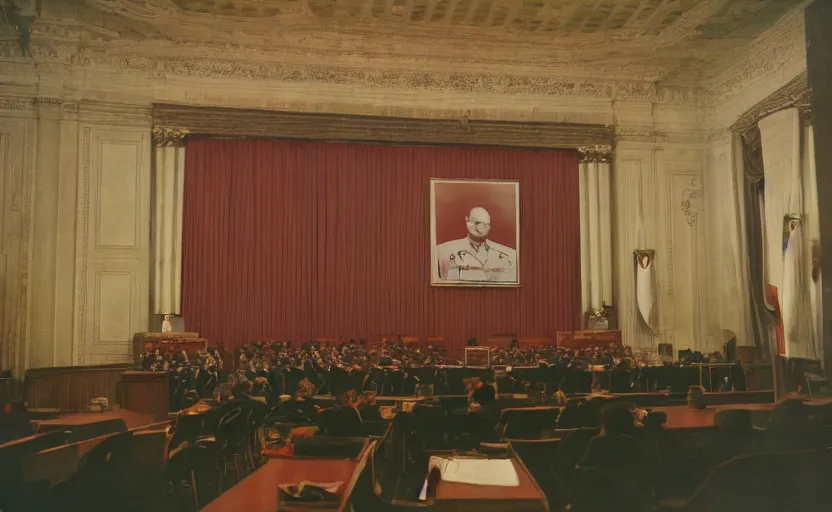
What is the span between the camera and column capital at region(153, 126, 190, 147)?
17781 mm

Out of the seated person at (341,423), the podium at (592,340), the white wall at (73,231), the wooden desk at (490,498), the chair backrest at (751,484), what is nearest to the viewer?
the wooden desk at (490,498)

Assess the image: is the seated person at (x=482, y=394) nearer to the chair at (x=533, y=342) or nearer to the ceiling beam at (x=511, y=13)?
the chair at (x=533, y=342)

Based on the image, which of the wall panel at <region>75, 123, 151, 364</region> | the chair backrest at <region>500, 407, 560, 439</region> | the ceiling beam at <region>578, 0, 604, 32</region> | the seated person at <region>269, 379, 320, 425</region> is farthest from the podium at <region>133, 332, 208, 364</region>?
the ceiling beam at <region>578, 0, 604, 32</region>

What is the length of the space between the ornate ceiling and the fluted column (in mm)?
1853

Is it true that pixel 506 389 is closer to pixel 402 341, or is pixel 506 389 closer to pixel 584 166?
pixel 402 341

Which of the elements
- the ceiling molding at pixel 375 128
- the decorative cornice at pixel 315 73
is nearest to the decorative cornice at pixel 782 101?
the decorative cornice at pixel 315 73

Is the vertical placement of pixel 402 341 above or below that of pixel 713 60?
below

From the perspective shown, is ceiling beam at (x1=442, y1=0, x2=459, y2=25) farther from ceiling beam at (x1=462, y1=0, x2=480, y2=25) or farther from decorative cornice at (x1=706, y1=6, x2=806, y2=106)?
decorative cornice at (x1=706, y1=6, x2=806, y2=106)

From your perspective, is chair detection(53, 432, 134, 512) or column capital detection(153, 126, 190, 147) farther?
column capital detection(153, 126, 190, 147)

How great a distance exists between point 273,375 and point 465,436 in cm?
662

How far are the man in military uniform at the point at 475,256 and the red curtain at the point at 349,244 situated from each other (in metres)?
0.39

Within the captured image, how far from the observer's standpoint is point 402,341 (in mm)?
18359

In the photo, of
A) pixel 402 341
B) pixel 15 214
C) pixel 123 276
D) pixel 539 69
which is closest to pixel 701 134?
pixel 539 69

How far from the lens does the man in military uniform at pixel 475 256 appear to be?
19312mm
